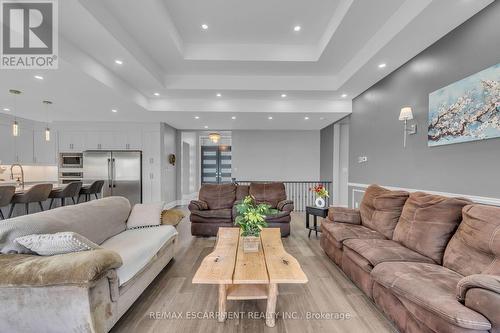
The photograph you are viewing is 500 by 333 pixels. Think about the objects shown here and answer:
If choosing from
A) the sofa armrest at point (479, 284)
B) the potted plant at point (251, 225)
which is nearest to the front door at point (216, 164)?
the potted plant at point (251, 225)

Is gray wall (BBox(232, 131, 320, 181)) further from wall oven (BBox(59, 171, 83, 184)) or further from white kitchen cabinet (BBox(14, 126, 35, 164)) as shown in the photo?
white kitchen cabinet (BBox(14, 126, 35, 164))

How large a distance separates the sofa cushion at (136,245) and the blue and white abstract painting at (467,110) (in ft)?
12.3

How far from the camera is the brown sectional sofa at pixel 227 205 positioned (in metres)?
4.32

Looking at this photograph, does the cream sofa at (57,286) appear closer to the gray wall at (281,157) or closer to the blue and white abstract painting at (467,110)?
the blue and white abstract painting at (467,110)

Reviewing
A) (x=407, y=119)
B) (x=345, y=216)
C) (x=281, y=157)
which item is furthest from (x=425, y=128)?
(x=281, y=157)

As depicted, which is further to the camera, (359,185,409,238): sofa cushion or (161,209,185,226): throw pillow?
(161,209,185,226): throw pillow

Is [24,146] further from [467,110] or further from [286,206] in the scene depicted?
[467,110]

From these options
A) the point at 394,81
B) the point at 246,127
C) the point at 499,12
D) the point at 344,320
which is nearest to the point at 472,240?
the point at 344,320

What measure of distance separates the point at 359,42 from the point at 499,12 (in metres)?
1.48

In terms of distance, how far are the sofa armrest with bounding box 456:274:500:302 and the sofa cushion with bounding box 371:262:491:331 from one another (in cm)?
7

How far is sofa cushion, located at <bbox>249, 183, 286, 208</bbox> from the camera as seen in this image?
15.9 ft

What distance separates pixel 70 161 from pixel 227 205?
5373 mm

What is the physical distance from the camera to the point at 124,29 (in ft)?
9.80

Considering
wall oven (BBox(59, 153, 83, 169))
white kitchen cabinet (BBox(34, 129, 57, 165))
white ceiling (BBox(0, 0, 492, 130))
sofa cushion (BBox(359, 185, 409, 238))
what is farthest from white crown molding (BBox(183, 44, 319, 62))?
white kitchen cabinet (BBox(34, 129, 57, 165))
